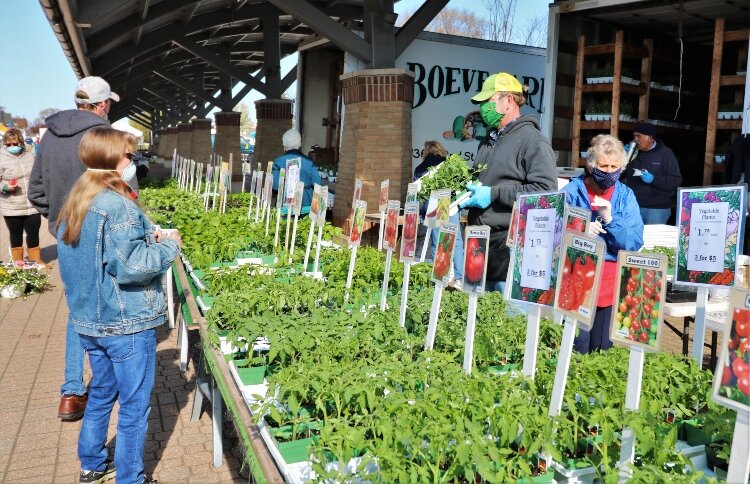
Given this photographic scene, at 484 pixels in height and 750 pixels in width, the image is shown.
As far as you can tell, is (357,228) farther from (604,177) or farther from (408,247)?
(604,177)

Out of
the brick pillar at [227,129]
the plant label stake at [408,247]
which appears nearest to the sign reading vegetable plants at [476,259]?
the plant label stake at [408,247]

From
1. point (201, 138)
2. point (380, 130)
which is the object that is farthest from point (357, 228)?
point (201, 138)

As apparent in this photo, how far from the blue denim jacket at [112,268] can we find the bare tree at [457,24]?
36988 millimetres

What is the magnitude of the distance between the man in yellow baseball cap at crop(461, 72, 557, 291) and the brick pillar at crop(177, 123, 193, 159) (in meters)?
29.5

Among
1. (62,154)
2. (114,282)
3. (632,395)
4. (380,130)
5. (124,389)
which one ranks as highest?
(380,130)

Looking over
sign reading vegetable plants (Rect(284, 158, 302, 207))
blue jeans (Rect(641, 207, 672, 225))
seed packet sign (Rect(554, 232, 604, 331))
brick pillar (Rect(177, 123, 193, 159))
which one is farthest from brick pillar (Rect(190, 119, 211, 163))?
seed packet sign (Rect(554, 232, 604, 331))

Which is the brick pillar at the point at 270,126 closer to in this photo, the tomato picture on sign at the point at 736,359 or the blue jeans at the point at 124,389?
the blue jeans at the point at 124,389

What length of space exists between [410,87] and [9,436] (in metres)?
6.42

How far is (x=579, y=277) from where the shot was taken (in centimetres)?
211

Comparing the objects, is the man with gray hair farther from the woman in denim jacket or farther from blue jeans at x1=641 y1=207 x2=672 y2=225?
the woman in denim jacket

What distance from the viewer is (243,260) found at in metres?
5.29

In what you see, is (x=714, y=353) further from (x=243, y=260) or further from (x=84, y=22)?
(x=84, y=22)

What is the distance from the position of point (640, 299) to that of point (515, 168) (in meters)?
1.84

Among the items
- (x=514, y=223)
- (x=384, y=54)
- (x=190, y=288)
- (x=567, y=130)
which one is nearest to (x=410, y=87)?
(x=384, y=54)
